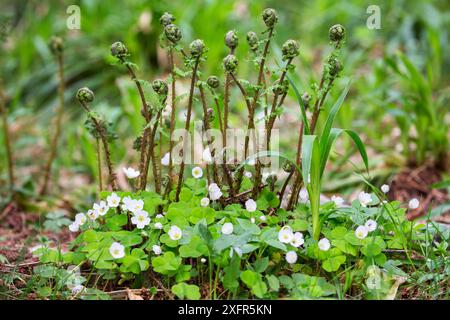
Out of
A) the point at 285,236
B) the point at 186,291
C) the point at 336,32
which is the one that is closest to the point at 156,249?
the point at 186,291

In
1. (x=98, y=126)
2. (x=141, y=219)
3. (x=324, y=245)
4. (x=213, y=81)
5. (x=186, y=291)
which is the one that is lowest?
(x=186, y=291)

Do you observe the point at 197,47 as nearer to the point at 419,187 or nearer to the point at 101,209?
the point at 101,209

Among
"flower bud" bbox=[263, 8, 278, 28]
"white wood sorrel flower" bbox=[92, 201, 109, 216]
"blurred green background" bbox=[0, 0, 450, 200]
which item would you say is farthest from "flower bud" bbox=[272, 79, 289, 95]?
"blurred green background" bbox=[0, 0, 450, 200]

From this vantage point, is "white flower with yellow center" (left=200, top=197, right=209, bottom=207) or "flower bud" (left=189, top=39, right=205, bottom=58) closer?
"flower bud" (left=189, top=39, right=205, bottom=58)

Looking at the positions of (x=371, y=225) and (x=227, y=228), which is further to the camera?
(x=371, y=225)

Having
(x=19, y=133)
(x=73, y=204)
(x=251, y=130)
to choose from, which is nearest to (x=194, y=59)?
(x=251, y=130)

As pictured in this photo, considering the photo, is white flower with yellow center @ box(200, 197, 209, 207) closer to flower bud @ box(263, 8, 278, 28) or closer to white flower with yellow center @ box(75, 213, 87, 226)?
white flower with yellow center @ box(75, 213, 87, 226)
